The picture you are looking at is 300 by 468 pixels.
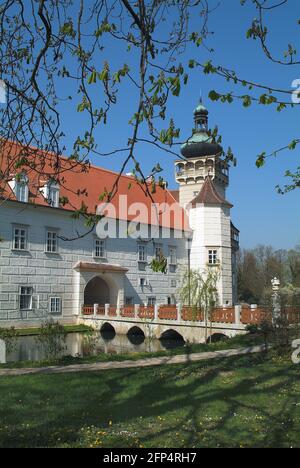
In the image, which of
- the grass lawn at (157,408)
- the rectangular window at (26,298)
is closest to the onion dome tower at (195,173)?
the rectangular window at (26,298)

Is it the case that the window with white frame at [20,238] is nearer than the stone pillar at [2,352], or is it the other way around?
the stone pillar at [2,352]

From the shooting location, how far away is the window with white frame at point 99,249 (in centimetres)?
3081

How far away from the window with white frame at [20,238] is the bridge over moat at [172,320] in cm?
544

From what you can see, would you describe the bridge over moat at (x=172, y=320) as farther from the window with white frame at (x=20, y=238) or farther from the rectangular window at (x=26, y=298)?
the window with white frame at (x=20, y=238)

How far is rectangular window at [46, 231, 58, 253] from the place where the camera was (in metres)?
28.0

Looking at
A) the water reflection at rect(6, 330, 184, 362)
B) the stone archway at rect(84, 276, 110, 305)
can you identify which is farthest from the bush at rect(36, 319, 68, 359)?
the stone archway at rect(84, 276, 110, 305)

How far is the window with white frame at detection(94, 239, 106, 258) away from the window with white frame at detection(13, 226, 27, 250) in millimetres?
5272

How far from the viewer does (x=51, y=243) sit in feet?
92.5

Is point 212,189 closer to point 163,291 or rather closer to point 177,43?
point 163,291

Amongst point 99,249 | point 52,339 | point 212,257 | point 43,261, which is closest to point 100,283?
point 99,249

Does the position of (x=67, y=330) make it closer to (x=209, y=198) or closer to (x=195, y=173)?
(x=209, y=198)

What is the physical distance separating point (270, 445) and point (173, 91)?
12.7ft

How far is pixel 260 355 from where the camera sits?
41.3ft
